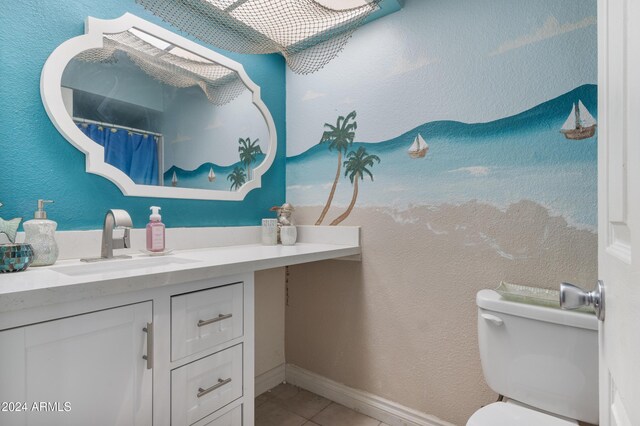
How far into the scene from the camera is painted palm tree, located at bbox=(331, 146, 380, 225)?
6.29 feet

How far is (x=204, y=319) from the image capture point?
1.18m

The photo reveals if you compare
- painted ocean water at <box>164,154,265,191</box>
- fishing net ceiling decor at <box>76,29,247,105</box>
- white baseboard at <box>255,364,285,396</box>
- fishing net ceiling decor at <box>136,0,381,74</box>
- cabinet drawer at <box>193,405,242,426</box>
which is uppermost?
fishing net ceiling decor at <box>136,0,381,74</box>

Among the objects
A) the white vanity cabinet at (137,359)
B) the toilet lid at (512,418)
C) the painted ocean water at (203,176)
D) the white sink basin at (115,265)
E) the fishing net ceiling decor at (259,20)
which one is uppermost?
the fishing net ceiling decor at (259,20)

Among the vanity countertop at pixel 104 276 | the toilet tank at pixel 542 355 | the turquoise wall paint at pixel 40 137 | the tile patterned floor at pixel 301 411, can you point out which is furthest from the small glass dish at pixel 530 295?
the turquoise wall paint at pixel 40 137

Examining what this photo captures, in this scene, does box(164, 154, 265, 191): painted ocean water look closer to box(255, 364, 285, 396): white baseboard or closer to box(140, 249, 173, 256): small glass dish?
box(140, 249, 173, 256): small glass dish

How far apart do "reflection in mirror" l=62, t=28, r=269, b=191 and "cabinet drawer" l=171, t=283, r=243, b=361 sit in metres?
0.74

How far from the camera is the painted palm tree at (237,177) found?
1985 mm

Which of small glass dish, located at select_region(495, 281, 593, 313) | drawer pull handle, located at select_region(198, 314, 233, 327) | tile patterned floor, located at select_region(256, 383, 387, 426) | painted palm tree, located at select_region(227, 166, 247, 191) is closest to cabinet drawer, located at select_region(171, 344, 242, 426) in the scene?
drawer pull handle, located at select_region(198, 314, 233, 327)

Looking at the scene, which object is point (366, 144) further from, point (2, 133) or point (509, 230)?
point (2, 133)

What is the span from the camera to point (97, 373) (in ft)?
3.01

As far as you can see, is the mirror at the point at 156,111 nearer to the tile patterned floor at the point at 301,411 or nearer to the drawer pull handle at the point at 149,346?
the drawer pull handle at the point at 149,346

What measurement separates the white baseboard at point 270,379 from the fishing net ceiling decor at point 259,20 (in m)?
1.92

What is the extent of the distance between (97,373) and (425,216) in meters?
1.47

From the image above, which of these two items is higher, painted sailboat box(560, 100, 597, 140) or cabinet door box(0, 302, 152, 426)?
painted sailboat box(560, 100, 597, 140)
